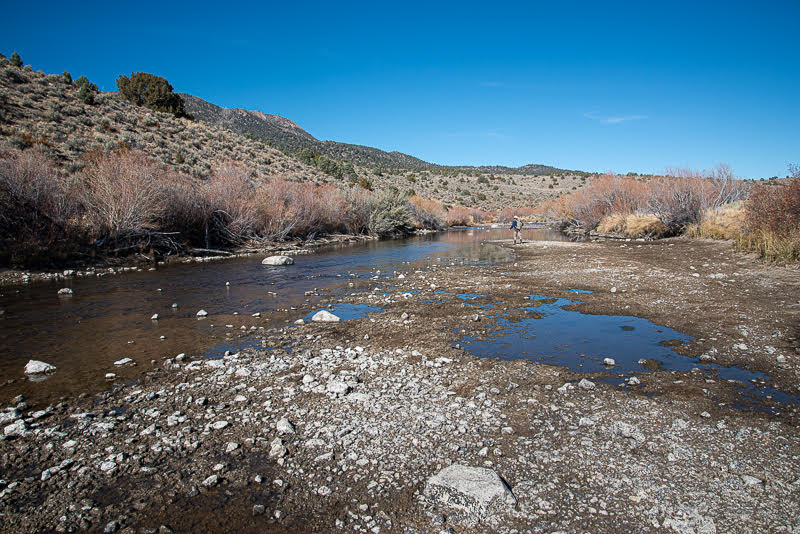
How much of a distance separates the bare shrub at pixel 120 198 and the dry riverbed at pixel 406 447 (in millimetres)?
15330

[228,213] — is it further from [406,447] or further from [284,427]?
[406,447]

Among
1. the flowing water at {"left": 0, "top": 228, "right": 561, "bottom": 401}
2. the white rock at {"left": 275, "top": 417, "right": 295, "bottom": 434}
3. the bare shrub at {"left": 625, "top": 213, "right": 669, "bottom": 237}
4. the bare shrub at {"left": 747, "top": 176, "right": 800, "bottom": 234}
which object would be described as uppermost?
the bare shrub at {"left": 747, "top": 176, "right": 800, "bottom": 234}

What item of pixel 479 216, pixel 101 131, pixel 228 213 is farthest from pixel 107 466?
pixel 479 216

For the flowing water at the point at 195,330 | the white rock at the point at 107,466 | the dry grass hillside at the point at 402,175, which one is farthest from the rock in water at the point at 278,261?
the dry grass hillside at the point at 402,175

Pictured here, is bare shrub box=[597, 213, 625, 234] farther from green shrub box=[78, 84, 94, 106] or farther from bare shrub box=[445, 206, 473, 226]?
green shrub box=[78, 84, 94, 106]

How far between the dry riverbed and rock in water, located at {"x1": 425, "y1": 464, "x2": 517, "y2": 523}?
1 cm

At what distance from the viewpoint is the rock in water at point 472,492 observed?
3086mm

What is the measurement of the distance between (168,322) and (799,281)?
14.6 meters

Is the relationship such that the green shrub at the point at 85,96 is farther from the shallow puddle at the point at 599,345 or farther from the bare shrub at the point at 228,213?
the shallow puddle at the point at 599,345

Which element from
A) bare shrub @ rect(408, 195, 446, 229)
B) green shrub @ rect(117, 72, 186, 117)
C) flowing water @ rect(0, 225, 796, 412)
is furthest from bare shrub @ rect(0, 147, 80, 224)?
green shrub @ rect(117, 72, 186, 117)

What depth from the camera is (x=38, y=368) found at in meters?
6.01

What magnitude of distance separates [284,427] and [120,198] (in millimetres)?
18513

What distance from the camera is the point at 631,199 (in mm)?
34844

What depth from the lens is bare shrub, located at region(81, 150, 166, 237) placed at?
18.2m
